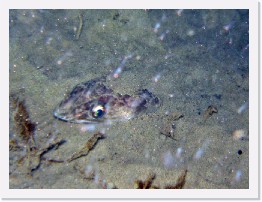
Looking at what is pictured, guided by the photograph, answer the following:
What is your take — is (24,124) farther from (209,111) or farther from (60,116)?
(209,111)

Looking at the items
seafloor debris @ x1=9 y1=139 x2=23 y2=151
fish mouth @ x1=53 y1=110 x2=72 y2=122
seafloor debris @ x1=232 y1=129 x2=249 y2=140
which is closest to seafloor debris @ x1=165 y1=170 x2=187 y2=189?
seafloor debris @ x1=232 y1=129 x2=249 y2=140

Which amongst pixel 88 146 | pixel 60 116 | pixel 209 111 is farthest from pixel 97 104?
pixel 209 111

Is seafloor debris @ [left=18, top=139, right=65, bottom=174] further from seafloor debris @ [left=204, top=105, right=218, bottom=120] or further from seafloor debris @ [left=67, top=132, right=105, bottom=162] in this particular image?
seafloor debris @ [left=204, top=105, right=218, bottom=120]

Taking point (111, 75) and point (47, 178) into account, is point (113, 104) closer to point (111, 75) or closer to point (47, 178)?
point (111, 75)

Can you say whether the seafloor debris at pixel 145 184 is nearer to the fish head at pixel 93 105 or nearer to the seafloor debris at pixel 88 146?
the seafloor debris at pixel 88 146

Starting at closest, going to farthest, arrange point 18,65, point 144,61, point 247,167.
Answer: point 247,167
point 18,65
point 144,61
